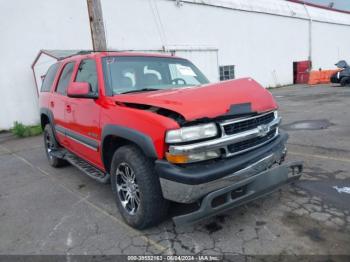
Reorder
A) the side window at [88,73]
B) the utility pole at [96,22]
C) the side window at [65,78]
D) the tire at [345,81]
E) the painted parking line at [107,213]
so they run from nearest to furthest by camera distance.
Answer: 1. the painted parking line at [107,213]
2. the side window at [88,73]
3. the side window at [65,78]
4. the utility pole at [96,22]
5. the tire at [345,81]

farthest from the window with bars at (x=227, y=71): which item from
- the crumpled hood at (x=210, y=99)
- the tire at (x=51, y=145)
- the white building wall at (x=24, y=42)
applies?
the crumpled hood at (x=210, y=99)

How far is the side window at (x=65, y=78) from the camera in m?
4.66

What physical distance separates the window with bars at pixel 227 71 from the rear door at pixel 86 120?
15738mm

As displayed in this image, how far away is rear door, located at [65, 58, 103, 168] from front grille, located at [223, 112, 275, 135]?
1616mm

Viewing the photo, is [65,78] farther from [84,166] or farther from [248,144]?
[248,144]

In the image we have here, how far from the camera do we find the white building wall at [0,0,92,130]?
10781mm

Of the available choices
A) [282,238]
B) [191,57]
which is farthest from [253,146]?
[191,57]

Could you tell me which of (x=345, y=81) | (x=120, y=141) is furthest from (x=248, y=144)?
(x=345, y=81)

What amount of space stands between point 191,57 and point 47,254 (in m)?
14.3

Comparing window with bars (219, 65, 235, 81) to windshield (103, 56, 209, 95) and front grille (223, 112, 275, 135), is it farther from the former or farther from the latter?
front grille (223, 112, 275, 135)

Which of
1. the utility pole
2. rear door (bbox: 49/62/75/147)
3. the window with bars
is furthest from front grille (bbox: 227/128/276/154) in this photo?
the window with bars

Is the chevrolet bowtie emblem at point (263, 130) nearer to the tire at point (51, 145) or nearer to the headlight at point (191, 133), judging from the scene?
the headlight at point (191, 133)

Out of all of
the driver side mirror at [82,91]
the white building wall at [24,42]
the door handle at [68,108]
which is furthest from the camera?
the white building wall at [24,42]

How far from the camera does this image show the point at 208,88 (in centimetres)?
315
